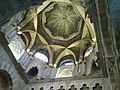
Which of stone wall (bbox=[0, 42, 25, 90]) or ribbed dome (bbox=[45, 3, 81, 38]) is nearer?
stone wall (bbox=[0, 42, 25, 90])

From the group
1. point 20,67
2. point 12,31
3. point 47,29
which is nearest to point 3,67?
point 20,67

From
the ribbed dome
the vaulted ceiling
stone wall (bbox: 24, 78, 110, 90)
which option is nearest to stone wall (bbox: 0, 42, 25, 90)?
stone wall (bbox: 24, 78, 110, 90)

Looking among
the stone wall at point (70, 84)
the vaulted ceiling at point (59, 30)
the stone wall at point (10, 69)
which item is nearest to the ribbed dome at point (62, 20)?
the vaulted ceiling at point (59, 30)

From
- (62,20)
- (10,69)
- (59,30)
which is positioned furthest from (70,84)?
(62,20)

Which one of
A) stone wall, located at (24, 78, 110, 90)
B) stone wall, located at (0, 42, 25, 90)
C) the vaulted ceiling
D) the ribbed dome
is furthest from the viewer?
the ribbed dome

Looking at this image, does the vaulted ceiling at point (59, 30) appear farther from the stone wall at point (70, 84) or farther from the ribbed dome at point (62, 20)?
the stone wall at point (70, 84)

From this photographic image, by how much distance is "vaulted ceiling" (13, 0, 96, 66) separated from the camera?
1458 centimetres

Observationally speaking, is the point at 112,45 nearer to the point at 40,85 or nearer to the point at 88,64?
the point at 88,64

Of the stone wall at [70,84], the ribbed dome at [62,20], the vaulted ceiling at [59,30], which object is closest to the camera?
the stone wall at [70,84]

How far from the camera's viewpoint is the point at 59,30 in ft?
54.5

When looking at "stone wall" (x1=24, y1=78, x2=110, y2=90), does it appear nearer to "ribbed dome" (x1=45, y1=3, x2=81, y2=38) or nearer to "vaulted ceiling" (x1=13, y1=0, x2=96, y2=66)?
"vaulted ceiling" (x1=13, y1=0, x2=96, y2=66)

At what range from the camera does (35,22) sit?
49.3 ft

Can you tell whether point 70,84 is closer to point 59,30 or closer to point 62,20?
point 59,30

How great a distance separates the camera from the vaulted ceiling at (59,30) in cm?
1458
